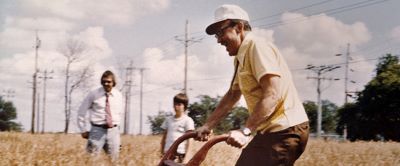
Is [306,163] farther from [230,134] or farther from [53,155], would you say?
[230,134]

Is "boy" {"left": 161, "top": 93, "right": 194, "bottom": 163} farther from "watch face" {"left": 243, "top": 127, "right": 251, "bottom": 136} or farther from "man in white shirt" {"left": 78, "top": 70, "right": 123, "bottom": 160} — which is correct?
"watch face" {"left": 243, "top": 127, "right": 251, "bottom": 136}

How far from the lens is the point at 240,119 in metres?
93.4

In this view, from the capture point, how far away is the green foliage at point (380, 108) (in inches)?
2004

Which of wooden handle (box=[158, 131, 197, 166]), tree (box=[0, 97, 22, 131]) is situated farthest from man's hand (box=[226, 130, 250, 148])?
tree (box=[0, 97, 22, 131])

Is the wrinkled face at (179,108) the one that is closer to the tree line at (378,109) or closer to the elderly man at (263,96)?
the elderly man at (263,96)

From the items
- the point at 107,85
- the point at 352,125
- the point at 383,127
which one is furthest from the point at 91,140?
the point at 352,125

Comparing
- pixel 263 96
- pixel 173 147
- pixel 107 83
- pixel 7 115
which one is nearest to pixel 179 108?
pixel 107 83

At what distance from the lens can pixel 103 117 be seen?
6.38 m

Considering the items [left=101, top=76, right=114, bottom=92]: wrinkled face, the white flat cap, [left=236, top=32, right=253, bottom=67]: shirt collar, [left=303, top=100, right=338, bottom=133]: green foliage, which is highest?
the white flat cap

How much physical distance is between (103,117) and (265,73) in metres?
4.11

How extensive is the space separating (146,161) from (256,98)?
10.2 feet

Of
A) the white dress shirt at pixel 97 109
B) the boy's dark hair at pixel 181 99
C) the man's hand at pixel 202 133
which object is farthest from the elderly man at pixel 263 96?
the white dress shirt at pixel 97 109

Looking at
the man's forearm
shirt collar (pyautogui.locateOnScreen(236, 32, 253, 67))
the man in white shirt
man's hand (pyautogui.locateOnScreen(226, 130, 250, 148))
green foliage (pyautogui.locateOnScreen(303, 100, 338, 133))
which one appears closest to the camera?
man's hand (pyautogui.locateOnScreen(226, 130, 250, 148))

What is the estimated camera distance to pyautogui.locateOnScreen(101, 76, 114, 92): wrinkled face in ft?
20.8
